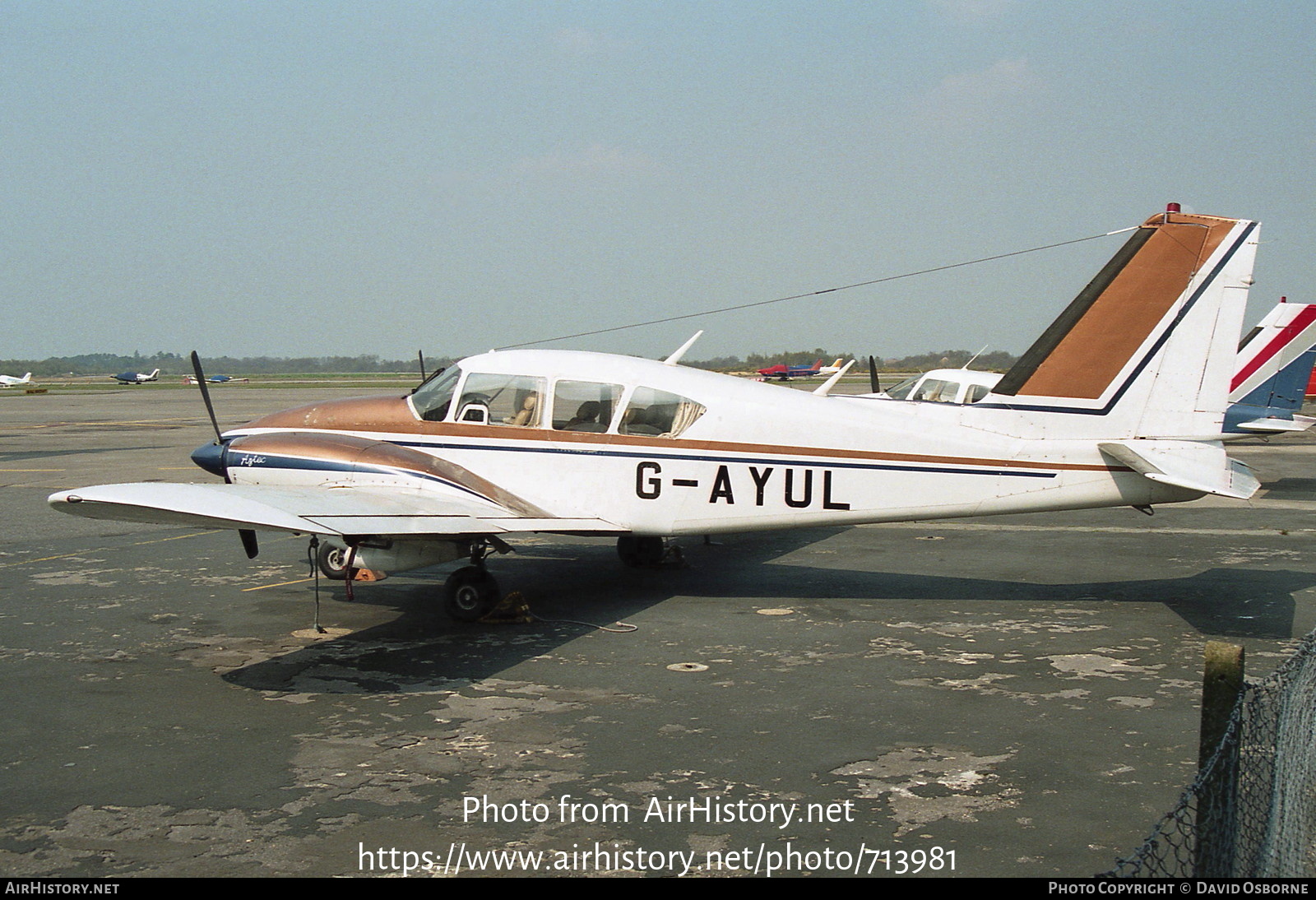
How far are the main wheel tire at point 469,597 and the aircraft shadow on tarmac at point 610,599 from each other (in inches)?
4.8

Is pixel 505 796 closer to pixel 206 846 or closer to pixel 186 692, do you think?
pixel 206 846

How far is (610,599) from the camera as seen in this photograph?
38.0 feet

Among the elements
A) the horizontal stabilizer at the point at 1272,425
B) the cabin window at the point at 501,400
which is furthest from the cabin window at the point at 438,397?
the horizontal stabilizer at the point at 1272,425

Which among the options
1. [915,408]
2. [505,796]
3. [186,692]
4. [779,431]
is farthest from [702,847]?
[915,408]

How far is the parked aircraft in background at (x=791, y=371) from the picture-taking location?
95619 millimetres

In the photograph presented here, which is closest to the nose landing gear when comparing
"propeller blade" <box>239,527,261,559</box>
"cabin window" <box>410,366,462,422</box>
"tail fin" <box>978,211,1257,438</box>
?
"cabin window" <box>410,366,462,422</box>

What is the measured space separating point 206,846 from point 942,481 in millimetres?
7487

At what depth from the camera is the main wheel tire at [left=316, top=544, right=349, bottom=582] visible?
39.5 feet

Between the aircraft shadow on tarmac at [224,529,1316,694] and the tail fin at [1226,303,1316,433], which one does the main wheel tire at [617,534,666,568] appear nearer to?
the aircraft shadow on tarmac at [224,529,1316,694]

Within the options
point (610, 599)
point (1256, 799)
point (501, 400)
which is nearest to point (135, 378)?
point (501, 400)

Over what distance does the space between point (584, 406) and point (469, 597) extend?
2.47 meters

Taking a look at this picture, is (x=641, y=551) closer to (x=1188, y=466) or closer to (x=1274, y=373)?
(x=1188, y=466)

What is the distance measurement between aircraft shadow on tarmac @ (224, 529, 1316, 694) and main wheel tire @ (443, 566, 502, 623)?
0.12m

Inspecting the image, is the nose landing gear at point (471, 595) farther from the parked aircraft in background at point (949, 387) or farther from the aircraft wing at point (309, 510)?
the parked aircraft in background at point (949, 387)
